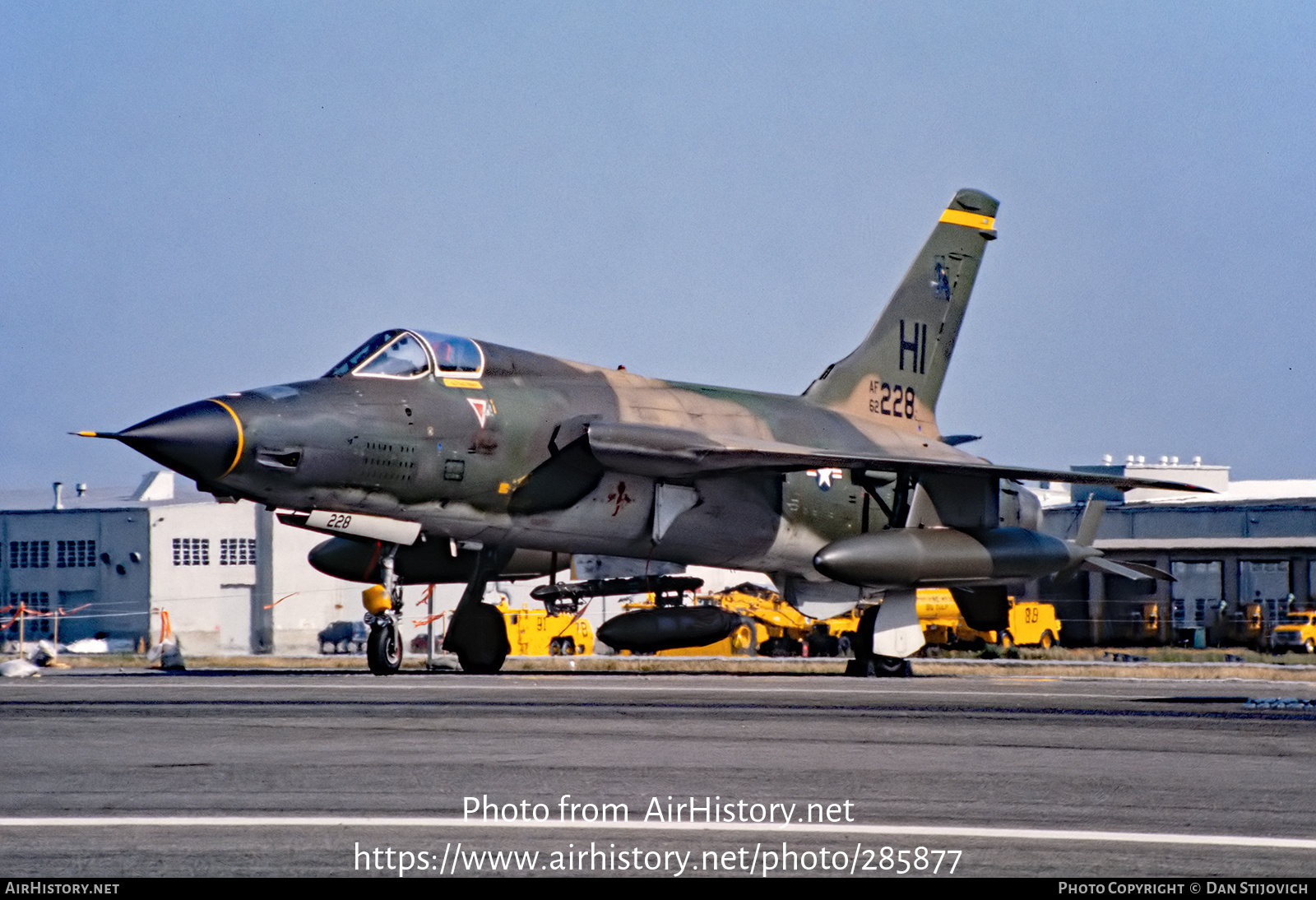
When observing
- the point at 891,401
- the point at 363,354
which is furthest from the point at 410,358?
the point at 891,401

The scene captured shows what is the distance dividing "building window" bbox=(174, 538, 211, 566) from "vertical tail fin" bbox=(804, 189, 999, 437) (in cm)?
3685

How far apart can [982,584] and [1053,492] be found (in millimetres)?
57437

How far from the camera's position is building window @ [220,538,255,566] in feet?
180

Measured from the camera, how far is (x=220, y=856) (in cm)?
627

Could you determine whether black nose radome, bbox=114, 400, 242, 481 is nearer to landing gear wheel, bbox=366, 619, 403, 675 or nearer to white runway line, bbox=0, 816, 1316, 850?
landing gear wheel, bbox=366, 619, 403, 675

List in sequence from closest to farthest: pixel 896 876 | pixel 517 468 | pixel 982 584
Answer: pixel 896 876, pixel 517 468, pixel 982 584

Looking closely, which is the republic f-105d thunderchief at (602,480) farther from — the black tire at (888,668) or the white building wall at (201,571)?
the white building wall at (201,571)

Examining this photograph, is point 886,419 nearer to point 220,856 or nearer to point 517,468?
point 517,468

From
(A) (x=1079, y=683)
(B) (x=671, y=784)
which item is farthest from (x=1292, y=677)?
(B) (x=671, y=784)

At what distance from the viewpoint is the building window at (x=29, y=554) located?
5525cm

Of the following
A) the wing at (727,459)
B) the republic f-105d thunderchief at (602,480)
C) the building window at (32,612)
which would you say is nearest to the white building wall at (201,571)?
the building window at (32,612)

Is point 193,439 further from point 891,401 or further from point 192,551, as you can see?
point 192,551

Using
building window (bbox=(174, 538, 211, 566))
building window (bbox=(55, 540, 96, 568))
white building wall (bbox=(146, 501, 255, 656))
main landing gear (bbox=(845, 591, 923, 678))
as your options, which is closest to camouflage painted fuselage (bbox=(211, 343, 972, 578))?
main landing gear (bbox=(845, 591, 923, 678))

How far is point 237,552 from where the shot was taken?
55094 millimetres
